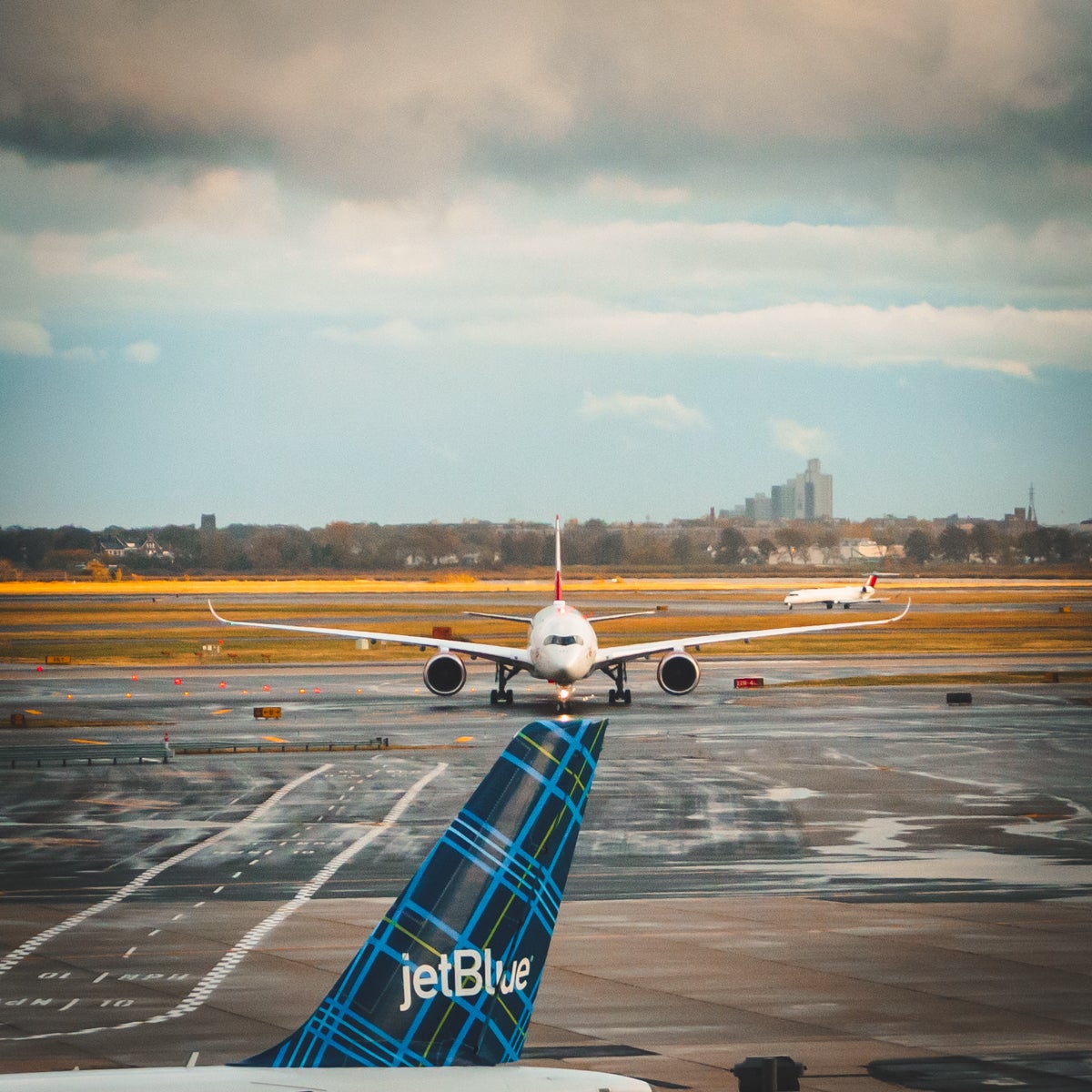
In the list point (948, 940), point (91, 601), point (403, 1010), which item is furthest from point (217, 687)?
point (91, 601)

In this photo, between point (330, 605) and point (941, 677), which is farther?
point (330, 605)

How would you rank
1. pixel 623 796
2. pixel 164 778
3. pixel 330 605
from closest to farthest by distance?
pixel 623 796, pixel 164 778, pixel 330 605

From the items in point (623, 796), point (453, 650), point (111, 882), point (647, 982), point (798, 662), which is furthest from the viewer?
point (798, 662)

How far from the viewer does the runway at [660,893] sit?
16453 mm

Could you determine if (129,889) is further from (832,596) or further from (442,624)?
(832,596)

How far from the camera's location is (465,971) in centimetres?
921

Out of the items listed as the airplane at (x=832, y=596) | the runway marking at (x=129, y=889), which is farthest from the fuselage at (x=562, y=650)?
the airplane at (x=832, y=596)

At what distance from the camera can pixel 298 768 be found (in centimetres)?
3956

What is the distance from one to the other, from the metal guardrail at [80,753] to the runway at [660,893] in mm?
1327

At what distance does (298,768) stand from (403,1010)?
103 feet

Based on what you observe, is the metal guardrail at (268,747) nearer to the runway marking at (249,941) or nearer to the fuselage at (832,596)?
the runway marking at (249,941)

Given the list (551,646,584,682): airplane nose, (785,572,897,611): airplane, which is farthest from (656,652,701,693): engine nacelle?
(785,572,897,611): airplane

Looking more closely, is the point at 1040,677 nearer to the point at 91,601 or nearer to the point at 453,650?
the point at 453,650

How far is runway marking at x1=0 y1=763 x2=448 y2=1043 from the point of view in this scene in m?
16.8
